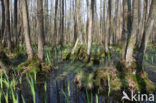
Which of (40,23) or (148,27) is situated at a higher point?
(40,23)

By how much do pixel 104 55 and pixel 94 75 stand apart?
6022mm

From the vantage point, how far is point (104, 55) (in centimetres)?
1097

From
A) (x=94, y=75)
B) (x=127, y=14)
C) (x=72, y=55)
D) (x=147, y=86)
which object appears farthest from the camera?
(x=72, y=55)

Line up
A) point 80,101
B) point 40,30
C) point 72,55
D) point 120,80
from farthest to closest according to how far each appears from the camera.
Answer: point 72,55
point 40,30
point 120,80
point 80,101

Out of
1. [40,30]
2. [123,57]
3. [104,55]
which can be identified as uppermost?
[40,30]

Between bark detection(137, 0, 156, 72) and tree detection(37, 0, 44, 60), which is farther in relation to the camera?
tree detection(37, 0, 44, 60)

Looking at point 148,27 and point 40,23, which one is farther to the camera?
point 40,23

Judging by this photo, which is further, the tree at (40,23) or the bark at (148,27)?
the tree at (40,23)

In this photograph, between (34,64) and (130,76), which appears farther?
(34,64)

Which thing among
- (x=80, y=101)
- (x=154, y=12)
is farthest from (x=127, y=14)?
(x=80, y=101)

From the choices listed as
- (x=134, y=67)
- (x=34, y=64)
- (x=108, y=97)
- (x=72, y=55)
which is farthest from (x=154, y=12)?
(x=72, y=55)

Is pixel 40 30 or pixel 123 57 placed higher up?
pixel 40 30

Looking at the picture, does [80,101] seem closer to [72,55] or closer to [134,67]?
[134,67]

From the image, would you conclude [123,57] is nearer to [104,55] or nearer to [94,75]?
[94,75]
